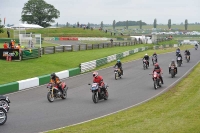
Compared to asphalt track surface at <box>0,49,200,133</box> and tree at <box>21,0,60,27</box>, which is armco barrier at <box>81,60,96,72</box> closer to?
asphalt track surface at <box>0,49,200,133</box>

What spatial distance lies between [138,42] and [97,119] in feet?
231

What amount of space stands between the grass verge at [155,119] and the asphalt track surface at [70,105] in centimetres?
110

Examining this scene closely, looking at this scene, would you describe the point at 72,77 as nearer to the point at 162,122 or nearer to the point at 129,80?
the point at 129,80

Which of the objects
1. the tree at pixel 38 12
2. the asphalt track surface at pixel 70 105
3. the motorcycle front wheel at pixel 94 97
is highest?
the tree at pixel 38 12

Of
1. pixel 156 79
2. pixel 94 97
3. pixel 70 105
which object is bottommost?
pixel 70 105

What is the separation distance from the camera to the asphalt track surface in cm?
1497

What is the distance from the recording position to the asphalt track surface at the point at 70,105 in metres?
15.0

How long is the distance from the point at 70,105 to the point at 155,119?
6.09 m

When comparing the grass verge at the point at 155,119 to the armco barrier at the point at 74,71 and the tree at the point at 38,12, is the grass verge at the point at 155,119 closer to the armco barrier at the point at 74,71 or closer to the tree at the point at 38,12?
the armco barrier at the point at 74,71

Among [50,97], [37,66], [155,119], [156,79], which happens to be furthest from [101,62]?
[155,119]

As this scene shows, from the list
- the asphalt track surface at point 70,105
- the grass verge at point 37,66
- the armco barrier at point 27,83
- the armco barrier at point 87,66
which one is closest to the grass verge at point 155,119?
the asphalt track surface at point 70,105

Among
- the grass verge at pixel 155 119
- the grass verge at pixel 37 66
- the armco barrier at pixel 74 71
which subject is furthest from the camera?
the armco barrier at pixel 74 71

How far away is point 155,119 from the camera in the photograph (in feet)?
47.1

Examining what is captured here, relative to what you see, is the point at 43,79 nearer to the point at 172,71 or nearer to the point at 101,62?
the point at 172,71
